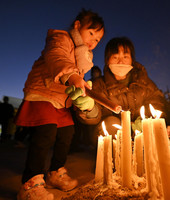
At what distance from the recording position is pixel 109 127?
79.7 inches

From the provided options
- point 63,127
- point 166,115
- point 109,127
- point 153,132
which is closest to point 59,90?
point 63,127

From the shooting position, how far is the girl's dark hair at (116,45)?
2.14 meters

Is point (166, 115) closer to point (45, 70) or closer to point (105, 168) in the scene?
point (105, 168)

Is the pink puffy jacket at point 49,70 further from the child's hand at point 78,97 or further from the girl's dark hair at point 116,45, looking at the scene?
the girl's dark hair at point 116,45

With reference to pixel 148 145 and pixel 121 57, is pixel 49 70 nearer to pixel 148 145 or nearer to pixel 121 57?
pixel 148 145

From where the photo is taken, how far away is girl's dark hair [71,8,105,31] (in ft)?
5.80

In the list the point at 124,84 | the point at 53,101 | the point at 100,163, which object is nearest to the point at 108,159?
the point at 100,163

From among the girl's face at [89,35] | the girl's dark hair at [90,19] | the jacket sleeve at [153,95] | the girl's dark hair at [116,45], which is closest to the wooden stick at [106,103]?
the girl's face at [89,35]

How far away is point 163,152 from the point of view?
697mm

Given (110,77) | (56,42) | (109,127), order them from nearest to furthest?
(56,42) → (109,127) → (110,77)

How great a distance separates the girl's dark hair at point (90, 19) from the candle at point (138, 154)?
1.31 metres

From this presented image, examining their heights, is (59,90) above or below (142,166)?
above

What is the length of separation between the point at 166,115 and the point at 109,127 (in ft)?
2.61

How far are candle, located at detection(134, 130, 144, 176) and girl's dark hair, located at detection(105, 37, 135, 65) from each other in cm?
142
